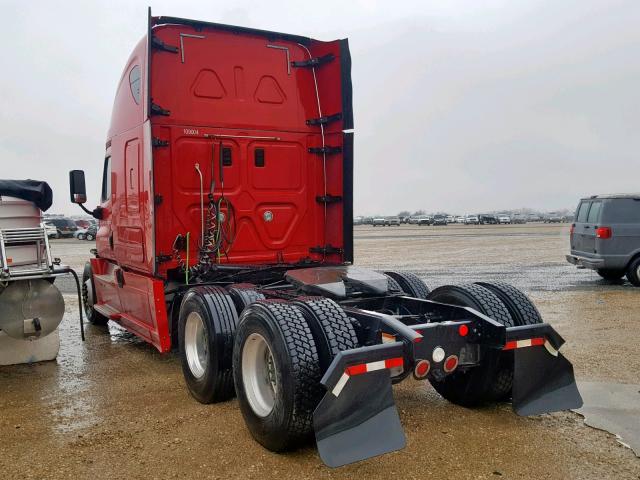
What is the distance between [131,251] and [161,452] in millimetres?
3200

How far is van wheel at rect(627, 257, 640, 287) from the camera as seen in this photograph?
12141mm

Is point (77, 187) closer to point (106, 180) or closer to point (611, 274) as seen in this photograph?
point (106, 180)

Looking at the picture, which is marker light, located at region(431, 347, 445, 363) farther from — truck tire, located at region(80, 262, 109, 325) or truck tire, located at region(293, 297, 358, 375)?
truck tire, located at region(80, 262, 109, 325)

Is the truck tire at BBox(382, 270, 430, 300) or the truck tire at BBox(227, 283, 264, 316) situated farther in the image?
the truck tire at BBox(382, 270, 430, 300)

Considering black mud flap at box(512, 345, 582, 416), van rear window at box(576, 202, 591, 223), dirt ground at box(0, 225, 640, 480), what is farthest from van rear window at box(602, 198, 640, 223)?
black mud flap at box(512, 345, 582, 416)

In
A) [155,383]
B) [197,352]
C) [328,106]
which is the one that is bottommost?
[155,383]

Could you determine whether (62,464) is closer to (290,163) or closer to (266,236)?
(266,236)

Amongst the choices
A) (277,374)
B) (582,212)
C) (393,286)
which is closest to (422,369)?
(277,374)

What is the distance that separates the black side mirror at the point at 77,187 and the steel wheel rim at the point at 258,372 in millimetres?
4366

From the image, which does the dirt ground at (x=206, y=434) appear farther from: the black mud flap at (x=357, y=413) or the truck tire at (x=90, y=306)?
the truck tire at (x=90, y=306)

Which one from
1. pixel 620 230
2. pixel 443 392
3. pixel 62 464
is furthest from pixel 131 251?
pixel 620 230

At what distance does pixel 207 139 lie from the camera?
634 centimetres

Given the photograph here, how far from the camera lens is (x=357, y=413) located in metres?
3.40

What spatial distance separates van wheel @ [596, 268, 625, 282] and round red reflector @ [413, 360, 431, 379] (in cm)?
1047
